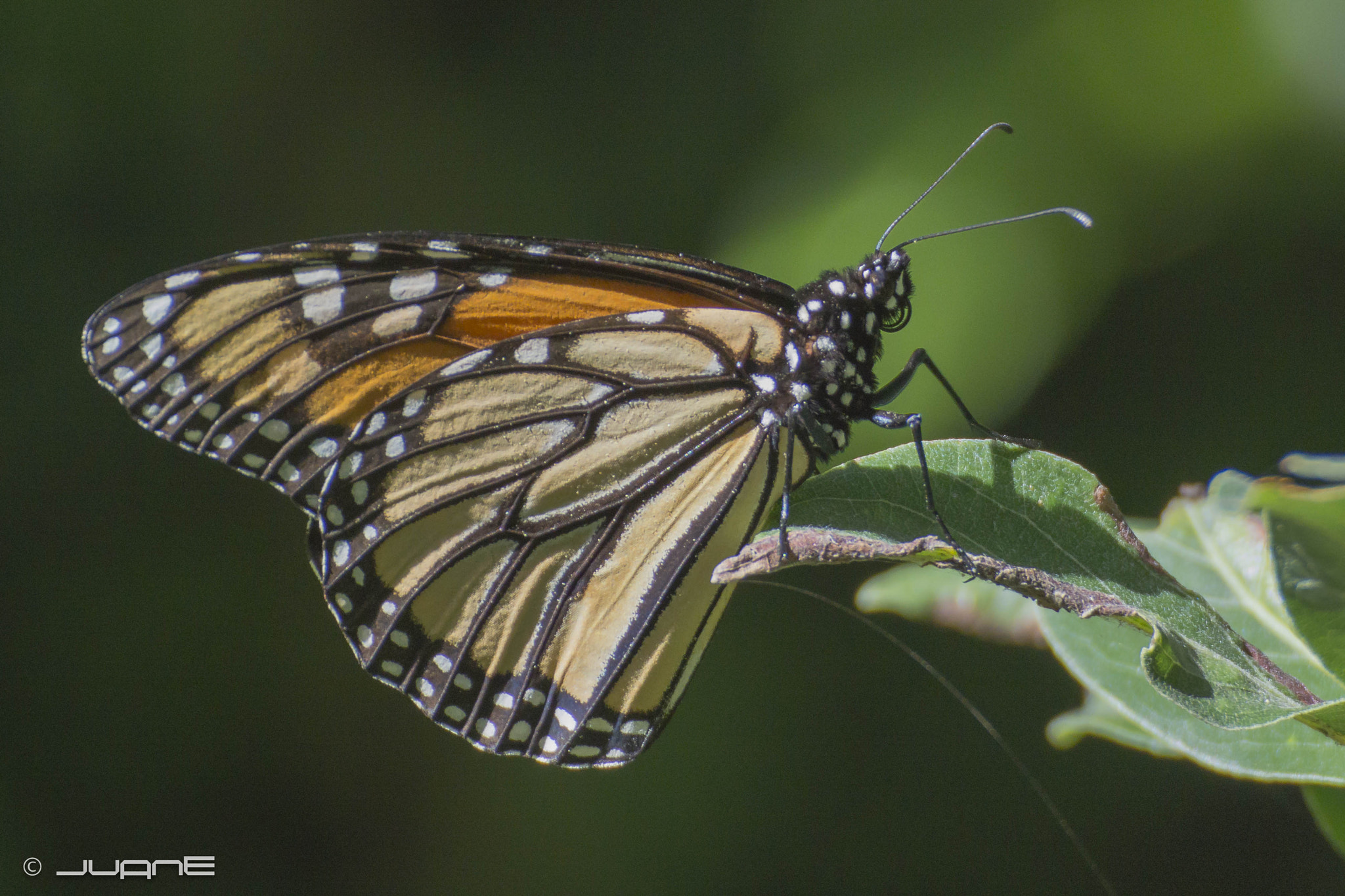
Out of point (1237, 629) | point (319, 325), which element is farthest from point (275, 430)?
point (1237, 629)

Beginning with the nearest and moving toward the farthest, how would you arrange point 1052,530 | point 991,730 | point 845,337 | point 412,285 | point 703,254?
point 1052,530 → point 991,730 → point 845,337 → point 412,285 → point 703,254

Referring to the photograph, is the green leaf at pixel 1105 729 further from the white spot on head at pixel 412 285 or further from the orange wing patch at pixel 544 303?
the white spot on head at pixel 412 285

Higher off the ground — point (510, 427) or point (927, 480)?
point (510, 427)

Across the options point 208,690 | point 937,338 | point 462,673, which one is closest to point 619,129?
point 937,338

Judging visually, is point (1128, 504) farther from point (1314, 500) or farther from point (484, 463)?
point (484, 463)

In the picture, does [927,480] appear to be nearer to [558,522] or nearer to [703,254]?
[558,522]

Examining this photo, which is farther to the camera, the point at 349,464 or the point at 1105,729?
the point at 349,464

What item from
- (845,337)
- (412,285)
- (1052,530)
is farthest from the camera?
(412,285)

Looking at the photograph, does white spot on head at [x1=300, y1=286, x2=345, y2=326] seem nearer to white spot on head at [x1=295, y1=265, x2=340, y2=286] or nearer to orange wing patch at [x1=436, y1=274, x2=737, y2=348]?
white spot on head at [x1=295, y1=265, x2=340, y2=286]
